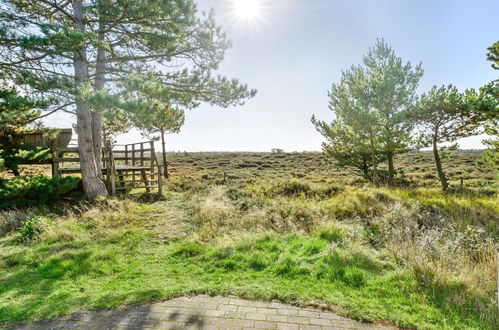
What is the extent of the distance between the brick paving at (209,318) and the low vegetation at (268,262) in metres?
0.19

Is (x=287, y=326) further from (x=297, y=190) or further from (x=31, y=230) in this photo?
(x=297, y=190)

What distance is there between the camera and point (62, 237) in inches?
247

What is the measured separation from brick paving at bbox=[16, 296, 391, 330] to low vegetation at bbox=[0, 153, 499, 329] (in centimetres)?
19

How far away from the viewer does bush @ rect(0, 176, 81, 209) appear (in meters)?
8.27

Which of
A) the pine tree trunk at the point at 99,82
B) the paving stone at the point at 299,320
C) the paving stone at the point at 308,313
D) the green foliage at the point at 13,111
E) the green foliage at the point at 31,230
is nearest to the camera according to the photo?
the paving stone at the point at 299,320

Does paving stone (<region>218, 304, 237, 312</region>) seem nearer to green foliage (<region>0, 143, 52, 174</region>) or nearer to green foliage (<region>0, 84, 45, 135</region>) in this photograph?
green foliage (<region>0, 84, 45, 135</region>)

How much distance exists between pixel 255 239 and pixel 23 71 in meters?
9.23

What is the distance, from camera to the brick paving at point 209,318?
3105 millimetres

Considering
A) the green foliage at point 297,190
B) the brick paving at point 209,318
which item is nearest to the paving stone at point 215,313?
the brick paving at point 209,318

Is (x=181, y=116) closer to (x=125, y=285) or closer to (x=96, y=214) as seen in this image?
(x=96, y=214)

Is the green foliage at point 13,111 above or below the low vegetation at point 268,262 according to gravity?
above

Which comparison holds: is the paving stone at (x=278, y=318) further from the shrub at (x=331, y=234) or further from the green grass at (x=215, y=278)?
the shrub at (x=331, y=234)

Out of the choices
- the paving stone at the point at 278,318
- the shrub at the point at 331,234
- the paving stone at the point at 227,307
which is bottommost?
the paving stone at the point at 278,318

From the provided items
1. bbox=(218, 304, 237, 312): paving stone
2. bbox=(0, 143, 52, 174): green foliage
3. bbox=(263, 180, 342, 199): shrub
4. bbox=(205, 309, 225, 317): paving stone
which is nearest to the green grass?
bbox=(218, 304, 237, 312): paving stone
